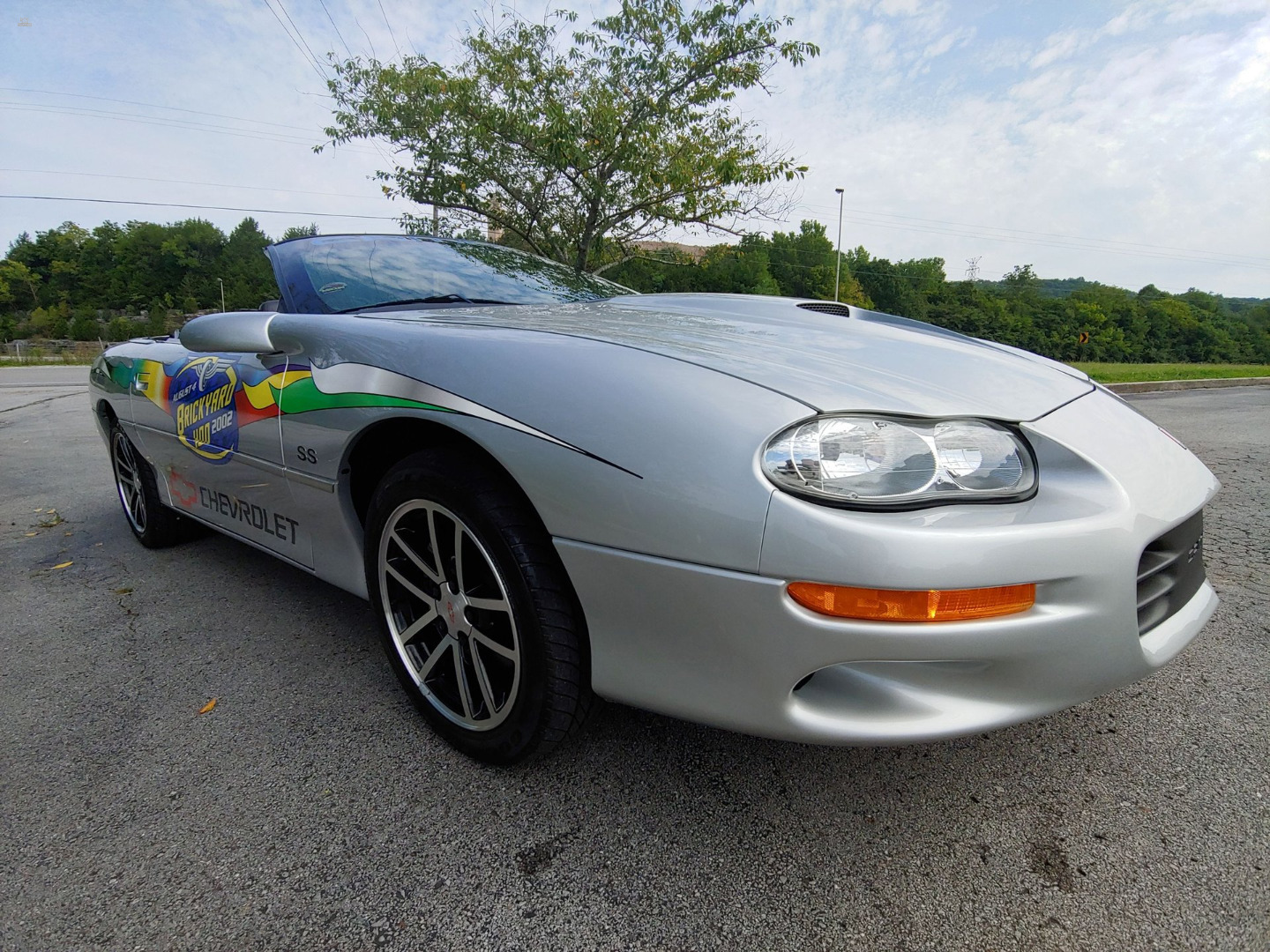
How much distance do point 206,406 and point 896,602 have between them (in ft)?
7.45

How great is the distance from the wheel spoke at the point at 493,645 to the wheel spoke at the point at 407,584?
0.61ft

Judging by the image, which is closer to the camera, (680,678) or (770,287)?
(680,678)

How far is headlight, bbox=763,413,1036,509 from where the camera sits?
3.70 feet

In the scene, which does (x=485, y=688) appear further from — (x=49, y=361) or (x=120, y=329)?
(x=120, y=329)

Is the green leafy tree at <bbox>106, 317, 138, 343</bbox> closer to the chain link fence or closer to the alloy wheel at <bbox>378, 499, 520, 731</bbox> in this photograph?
the chain link fence

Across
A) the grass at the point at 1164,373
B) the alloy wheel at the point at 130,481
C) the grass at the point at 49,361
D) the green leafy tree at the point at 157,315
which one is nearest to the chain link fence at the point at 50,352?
the grass at the point at 49,361

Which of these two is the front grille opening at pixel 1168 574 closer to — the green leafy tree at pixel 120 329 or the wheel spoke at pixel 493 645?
the wheel spoke at pixel 493 645

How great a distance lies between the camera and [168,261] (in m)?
77.4

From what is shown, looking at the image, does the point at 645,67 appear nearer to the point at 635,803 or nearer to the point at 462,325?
the point at 462,325

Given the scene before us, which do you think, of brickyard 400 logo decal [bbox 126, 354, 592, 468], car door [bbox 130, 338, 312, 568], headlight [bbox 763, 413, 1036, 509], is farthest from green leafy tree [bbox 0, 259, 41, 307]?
headlight [bbox 763, 413, 1036, 509]

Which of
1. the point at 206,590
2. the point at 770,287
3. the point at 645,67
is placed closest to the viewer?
the point at 206,590

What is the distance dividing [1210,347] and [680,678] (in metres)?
77.7

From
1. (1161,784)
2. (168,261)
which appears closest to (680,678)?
(1161,784)

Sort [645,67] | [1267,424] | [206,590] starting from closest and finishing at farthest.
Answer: [206,590] < [1267,424] < [645,67]
